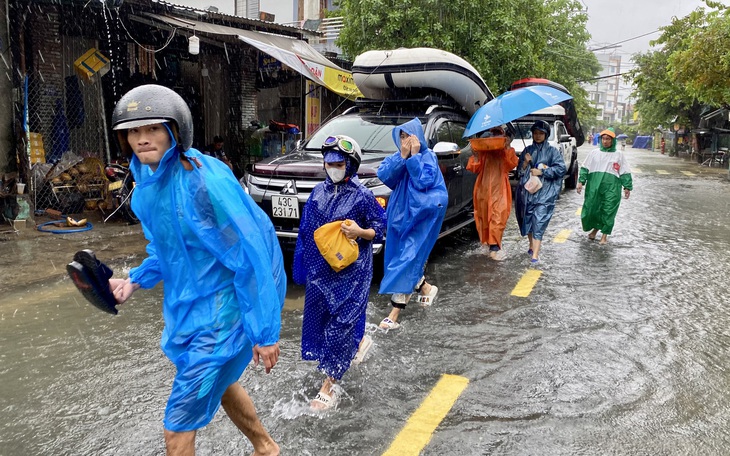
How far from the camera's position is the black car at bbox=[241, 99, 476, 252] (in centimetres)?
580

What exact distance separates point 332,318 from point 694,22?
2730 centimetres

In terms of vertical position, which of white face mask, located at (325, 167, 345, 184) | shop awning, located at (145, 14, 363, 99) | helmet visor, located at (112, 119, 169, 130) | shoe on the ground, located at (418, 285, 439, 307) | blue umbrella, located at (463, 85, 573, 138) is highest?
shop awning, located at (145, 14, 363, 99)

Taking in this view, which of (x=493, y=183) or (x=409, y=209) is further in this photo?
(x=493, y=183)

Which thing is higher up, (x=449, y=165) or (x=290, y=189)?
(x=449, y=165)

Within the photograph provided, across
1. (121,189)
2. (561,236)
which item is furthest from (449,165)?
(121,189)

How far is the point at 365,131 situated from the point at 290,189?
4.87 feet

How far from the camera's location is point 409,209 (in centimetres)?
480

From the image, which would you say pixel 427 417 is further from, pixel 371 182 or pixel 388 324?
pixel 371 182

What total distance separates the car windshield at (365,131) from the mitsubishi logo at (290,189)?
1.07 meters

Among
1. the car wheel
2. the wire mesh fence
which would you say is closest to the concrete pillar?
the wire mesh fence

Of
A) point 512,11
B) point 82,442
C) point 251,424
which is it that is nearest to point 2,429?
point 82,442

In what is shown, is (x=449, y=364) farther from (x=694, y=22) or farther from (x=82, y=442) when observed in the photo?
(x=694, y=22)

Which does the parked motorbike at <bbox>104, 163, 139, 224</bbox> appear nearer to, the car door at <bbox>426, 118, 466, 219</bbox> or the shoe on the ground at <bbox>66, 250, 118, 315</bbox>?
the car door at <bbox>426, 118, 466, 219</bbox>

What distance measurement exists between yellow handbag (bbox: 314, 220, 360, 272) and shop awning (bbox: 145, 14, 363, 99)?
6048 millimetres
